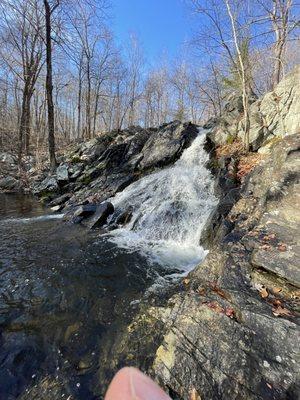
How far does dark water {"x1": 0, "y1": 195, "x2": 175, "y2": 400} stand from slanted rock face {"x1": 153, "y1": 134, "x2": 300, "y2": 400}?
939mm

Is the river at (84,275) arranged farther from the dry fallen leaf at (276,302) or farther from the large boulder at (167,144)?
the dry fallen leaf at (276,302)

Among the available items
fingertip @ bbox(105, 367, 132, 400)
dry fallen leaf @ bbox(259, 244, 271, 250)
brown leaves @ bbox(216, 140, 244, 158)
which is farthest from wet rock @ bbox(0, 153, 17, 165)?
fingertip @ bbox(105, 367, 132, 400)

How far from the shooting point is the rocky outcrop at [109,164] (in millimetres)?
12758

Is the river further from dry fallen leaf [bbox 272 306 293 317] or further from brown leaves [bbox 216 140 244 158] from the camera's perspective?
dry fallen leaf [bbox 272 306 293 317]

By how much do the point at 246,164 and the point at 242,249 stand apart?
5.52m

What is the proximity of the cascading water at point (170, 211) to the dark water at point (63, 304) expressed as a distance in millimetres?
811

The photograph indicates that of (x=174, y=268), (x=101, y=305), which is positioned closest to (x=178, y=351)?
(x=101, y=305)

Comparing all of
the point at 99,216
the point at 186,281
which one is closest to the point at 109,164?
the point at 99,216

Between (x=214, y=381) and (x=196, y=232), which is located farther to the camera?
(x=196, y=232)

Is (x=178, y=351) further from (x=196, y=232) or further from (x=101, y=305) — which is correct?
(x=196, y=232)

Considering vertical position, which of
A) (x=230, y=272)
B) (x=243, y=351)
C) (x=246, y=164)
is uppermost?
(x=246, y=164)

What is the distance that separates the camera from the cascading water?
7.05 metres

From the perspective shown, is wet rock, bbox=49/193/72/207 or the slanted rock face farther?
wet rock, bbox=49/193/72/207

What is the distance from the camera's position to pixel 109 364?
10.8 ft
